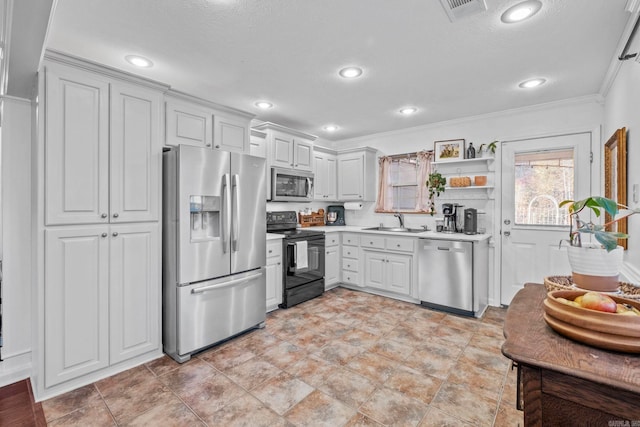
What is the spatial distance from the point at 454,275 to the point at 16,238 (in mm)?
4187

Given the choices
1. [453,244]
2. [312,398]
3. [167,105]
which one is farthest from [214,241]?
[453,244]

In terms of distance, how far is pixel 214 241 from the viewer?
2.66 metres

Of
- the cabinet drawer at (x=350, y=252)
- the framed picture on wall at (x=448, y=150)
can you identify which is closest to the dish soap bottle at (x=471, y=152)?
the framed picture on wall at (x=448, y=150)

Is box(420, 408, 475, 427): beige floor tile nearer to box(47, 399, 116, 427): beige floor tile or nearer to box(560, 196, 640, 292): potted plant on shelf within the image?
box(560, 196, 640, 292): potted plant on shelf

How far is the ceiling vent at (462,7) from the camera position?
176 centimetres

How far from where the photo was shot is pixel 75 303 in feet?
6.86

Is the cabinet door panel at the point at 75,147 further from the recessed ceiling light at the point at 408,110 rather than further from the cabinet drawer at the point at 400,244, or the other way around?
the cabinet drawer at the point at 400,244

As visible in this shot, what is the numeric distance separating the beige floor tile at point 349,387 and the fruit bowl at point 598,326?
1446mm

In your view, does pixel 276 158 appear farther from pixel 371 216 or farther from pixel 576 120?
pixel 576 120

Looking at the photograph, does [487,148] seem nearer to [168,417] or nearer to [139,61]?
[139,61]

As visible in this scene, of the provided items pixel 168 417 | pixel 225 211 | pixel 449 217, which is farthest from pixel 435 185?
pixel 168 417

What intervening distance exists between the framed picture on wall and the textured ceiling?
0.76 metres

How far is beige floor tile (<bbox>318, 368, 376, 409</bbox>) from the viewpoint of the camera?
2.00 metres

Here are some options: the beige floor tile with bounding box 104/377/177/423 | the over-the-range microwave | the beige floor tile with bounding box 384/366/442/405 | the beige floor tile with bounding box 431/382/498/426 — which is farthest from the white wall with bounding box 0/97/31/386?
the beige floor tile with bounding box 431/382/498/426
